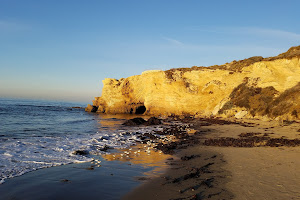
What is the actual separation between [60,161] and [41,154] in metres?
1.66

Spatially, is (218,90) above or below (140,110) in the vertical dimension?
above

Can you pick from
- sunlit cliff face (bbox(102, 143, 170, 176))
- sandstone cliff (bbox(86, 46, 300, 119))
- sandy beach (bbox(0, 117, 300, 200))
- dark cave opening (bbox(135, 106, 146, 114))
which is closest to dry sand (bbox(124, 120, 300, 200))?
sandy beach (bbox(0, 117, 300, 200))

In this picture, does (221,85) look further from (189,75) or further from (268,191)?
(268,191)

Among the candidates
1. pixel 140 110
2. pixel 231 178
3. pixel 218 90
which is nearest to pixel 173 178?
pixel 231 178

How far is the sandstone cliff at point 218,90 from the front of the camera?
2403 cm

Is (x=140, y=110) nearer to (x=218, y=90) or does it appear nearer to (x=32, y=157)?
(x=218, y=90)

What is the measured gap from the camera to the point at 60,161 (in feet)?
26.7

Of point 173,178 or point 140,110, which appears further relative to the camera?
point 140,110

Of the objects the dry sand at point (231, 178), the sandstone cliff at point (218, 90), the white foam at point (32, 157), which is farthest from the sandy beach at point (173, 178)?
the sandstone cliff at point (218, 90)

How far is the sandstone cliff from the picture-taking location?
24031 millimetres

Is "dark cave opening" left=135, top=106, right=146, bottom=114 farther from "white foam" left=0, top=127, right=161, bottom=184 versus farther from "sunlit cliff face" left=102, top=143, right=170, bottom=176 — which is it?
"sunlit cliff face" left=102, top=143, right=170, bottom=176

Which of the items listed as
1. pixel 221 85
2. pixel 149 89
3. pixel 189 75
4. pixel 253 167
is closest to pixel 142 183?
pixel 253 167

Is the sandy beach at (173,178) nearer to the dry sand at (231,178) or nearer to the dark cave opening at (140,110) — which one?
the dry sand at (231,178)

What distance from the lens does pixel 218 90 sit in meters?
32.6
